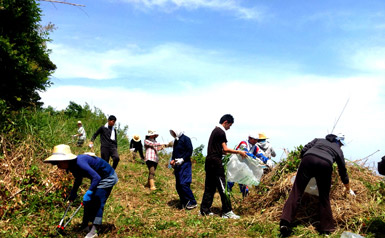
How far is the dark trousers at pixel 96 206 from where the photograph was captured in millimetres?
5242

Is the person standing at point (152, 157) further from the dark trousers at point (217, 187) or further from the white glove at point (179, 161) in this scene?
the dark trousers at point (217, 187)

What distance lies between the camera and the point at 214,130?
6.34m

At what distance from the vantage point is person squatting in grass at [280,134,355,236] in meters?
4.93

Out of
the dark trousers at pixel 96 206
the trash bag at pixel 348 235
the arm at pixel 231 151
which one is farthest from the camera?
the arm at pixel 231 151

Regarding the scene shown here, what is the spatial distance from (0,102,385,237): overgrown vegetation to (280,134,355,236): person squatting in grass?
0.22 m

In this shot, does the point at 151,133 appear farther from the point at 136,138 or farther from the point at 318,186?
→ the point at 318,186

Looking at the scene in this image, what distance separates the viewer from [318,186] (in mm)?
5062

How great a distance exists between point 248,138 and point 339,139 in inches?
94.6

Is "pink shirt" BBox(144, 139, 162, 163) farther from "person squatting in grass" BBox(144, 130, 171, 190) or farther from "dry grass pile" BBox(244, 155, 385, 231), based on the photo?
"dry grass pile" BBox(244, 155, 385, 231)

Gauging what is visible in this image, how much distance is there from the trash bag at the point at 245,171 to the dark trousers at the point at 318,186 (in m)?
1.14

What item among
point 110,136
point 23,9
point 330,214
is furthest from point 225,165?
point 23,9

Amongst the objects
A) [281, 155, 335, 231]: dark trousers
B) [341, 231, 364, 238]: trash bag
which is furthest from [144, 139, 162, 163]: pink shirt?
[341, 231, 364, 238]: trash bag

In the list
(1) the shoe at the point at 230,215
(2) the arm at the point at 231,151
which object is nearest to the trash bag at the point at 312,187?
(2) the arm at the point at 231,151

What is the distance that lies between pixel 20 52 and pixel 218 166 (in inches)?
237
